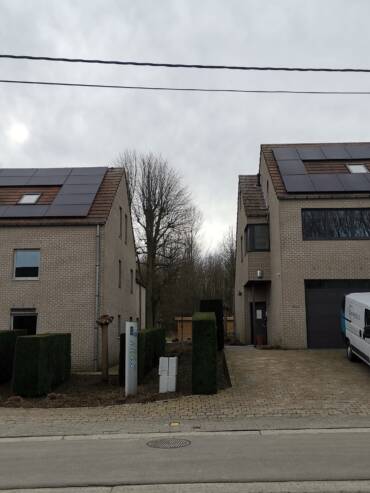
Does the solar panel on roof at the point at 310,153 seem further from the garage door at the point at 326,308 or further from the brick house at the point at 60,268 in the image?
the brick house at the point at 60,268

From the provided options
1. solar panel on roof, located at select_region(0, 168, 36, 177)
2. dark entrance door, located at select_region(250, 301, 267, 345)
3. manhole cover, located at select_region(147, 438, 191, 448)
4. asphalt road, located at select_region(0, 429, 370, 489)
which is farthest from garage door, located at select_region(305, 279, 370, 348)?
solar panel on roof, located at select_region(0, 168, 36, 177)

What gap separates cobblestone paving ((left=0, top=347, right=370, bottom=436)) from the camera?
10625mm

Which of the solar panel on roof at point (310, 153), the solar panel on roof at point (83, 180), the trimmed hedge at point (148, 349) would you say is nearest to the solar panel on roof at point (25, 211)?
the solar panel on roof at point (83, 180)

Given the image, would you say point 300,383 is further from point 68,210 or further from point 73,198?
point 73,198

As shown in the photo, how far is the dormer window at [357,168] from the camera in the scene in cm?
2270

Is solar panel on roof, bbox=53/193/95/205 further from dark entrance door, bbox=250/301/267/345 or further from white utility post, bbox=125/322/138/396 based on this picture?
dark entrance door, bbox=250/301/267/345

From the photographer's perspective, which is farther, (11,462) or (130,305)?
(130,305)

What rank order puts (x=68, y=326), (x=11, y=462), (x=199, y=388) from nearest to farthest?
1. (x=11, y=462)
2. (x=199, y=388)
3. (x=68, y=326)

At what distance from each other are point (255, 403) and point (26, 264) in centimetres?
1173

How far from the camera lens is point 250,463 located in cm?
686

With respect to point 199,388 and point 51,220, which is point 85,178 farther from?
point 199,388

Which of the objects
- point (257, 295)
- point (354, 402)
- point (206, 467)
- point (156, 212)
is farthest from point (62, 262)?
point (156, 212)

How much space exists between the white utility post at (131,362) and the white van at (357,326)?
20.5 ft

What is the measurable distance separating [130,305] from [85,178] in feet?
24.9
